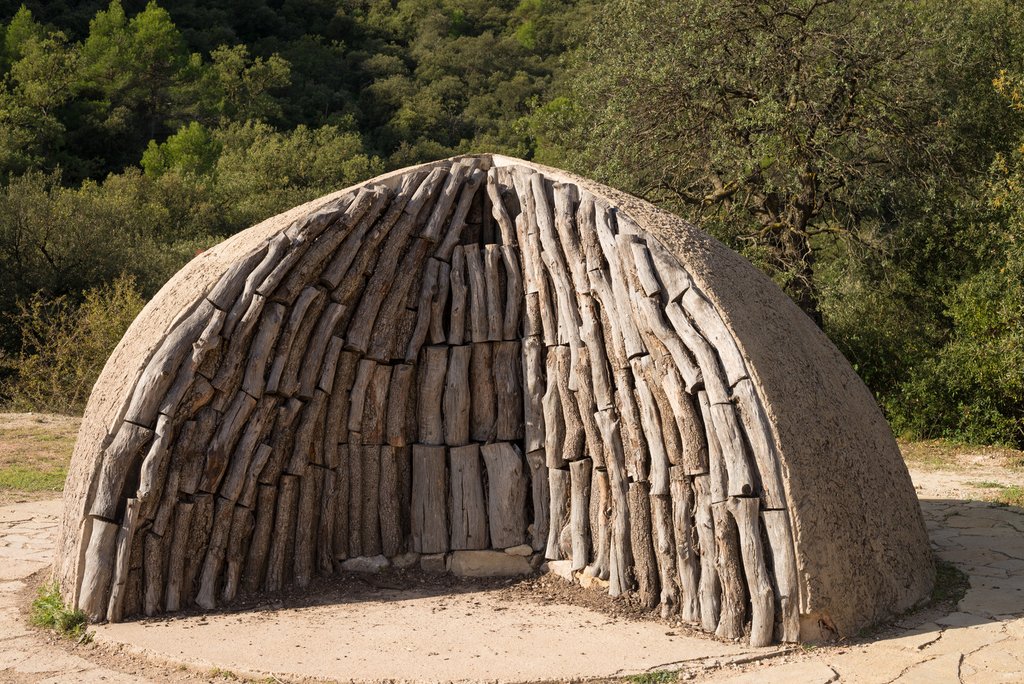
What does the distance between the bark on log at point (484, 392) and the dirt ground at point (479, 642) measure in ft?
3.31

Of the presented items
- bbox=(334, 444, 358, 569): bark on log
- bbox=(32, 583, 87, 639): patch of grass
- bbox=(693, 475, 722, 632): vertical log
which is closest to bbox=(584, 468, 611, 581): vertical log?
bbox=(693, 475, 722, 632): vertical log

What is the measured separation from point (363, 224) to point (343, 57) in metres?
32.2

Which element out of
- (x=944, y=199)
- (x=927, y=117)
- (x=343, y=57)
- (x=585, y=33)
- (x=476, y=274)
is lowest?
(x=476, y=274)

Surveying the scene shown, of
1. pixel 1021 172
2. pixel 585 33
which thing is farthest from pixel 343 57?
pixel 1021 172

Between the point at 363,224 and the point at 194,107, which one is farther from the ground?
the point at 194,107

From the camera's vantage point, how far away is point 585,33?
58.2 ft

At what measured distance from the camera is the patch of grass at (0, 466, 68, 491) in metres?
10.2

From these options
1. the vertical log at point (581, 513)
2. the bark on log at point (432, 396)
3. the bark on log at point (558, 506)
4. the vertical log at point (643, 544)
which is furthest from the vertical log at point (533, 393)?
the vertical log at point (643, 544)

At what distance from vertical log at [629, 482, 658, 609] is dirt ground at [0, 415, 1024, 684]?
4.6 inches

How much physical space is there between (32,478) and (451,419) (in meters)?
5.90

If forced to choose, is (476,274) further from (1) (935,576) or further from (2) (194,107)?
(2) (194,107)

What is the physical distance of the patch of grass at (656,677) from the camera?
494cm

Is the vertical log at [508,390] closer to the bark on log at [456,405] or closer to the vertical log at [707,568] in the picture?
the bark on log at [456,405]

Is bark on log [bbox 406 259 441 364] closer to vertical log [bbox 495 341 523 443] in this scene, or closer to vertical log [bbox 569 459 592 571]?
vertical log [bbox 495 341 523 443]
